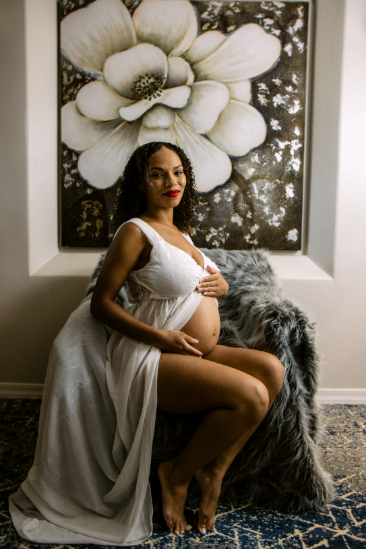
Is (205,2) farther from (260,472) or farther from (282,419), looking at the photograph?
(260,472)

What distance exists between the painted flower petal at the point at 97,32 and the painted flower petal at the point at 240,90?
26.7 inches

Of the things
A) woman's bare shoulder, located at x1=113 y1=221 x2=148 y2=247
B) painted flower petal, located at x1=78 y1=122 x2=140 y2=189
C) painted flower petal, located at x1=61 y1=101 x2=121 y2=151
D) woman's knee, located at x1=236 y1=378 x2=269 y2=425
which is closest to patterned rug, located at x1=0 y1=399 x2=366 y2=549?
woman's knee, located at x1=236 y1=378 x2=269 y2=425

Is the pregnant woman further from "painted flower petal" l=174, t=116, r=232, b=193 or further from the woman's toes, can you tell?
"painted flower petal" l=174, t=116, r=232, b=193

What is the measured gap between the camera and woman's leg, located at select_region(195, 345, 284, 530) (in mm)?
1406

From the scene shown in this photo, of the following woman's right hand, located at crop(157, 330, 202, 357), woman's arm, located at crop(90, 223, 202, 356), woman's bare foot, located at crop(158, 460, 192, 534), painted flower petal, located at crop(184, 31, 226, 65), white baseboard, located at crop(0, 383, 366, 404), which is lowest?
white baseboard, located at crop(0, 383, 366, 404)

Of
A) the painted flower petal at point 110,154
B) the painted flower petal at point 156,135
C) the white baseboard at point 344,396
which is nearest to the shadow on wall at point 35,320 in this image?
the painted flower petal at point 110,154

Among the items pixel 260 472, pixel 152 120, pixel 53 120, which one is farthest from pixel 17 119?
pixel 260 472

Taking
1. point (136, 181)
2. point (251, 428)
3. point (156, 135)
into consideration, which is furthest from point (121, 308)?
point (156, 135)

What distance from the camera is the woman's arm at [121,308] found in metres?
1.42

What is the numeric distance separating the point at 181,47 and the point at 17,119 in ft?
3.68

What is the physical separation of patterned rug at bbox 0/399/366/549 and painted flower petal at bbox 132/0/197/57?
8.00ft

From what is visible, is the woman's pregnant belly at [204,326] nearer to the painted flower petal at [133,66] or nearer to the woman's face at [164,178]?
the woman's face at [164,178]

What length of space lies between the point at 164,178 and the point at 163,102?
4.01ft

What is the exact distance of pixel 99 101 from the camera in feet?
8.59
